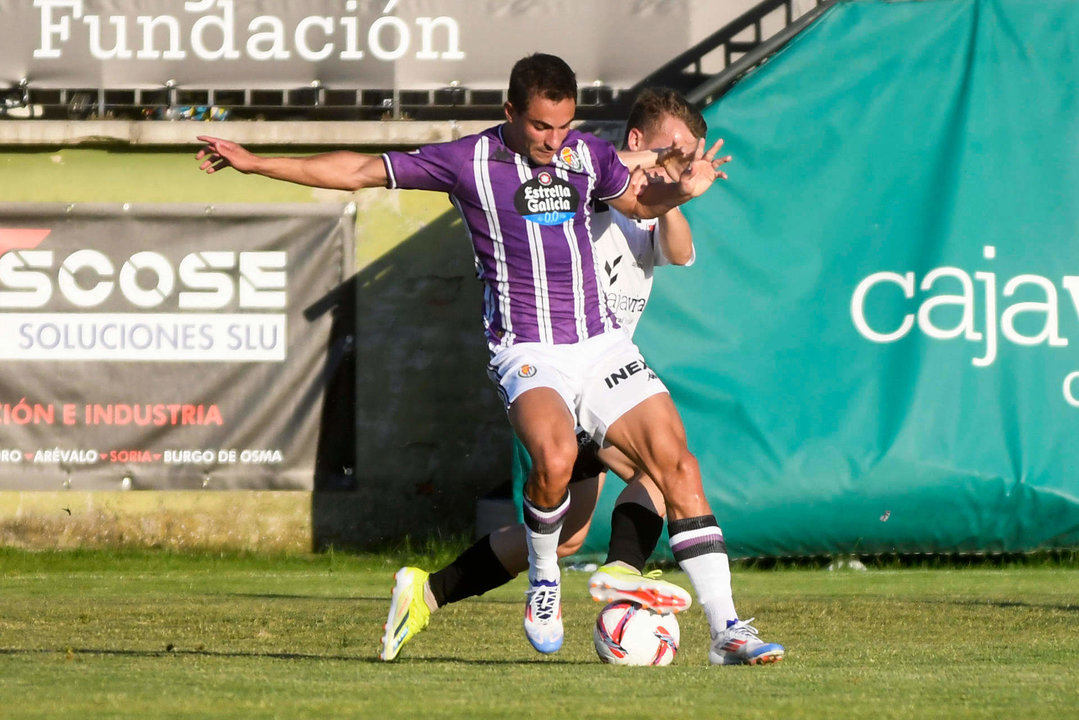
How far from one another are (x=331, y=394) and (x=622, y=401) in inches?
279

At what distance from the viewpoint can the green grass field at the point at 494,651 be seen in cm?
436

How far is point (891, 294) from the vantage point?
11.0 meters

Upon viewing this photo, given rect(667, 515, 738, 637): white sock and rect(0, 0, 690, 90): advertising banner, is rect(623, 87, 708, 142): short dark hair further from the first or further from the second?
rect(0, 0, 690, 90): advertising banner

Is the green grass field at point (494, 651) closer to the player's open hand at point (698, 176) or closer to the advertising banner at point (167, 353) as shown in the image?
the advertising banner at point (167, 353)

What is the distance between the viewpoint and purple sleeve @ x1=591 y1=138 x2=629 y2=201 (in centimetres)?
612

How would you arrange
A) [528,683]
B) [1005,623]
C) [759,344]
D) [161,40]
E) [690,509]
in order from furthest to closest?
[161,40]
[759,344]
[1005,623]
[690,509]
[528,683]

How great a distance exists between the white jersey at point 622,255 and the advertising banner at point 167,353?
242 inches

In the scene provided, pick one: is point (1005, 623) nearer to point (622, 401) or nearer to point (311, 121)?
point (622, 401)

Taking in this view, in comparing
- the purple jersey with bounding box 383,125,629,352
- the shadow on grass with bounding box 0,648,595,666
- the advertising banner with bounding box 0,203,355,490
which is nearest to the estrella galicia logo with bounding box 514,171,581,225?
the purple jersey with bounding box 383,125,629,352

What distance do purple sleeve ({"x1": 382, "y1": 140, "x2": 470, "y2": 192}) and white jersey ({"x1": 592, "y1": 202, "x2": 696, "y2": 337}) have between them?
0.96 metres

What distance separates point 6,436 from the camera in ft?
41.6

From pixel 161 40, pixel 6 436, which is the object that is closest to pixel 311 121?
pixel 161 40

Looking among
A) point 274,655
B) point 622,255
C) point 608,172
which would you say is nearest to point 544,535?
point 274,655

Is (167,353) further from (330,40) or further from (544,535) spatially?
(544,535)
